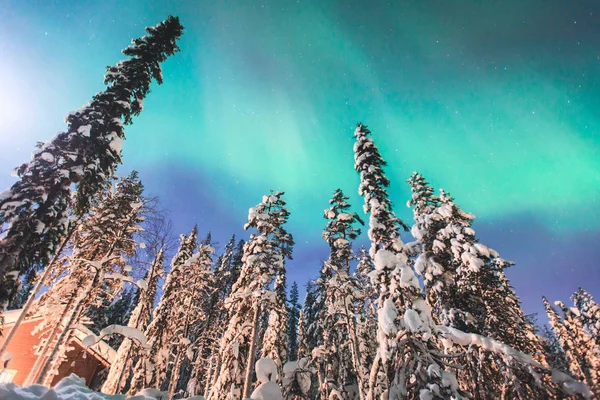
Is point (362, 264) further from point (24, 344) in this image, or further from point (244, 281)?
point (24, 344)

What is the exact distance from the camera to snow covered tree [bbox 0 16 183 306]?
8.32 metres

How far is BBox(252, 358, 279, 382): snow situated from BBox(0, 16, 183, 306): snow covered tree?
27.2 feet

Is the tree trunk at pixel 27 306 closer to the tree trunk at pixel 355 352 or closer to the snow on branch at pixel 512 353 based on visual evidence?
the tree trunk at pixel 355 352

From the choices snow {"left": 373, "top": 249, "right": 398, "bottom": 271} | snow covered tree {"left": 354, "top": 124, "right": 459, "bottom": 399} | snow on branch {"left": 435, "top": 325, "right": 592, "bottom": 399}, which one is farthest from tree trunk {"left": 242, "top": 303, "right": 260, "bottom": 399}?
snow on branch {"left": 435, "top": 325, "right": 592, "bottom": 399}

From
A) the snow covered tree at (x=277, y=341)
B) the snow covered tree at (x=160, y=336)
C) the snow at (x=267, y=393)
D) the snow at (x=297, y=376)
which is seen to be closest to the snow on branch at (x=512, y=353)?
the snow at (x=267, y=393)

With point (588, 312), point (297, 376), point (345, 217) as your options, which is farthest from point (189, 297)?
point (588, 312)

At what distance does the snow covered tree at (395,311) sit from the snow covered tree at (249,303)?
5.88 m

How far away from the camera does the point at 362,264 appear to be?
25.0m

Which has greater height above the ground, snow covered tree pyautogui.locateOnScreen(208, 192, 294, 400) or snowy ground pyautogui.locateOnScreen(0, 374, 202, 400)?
snow covered tree pyautogui.locateOnScreen(208, 192, 294, 400)

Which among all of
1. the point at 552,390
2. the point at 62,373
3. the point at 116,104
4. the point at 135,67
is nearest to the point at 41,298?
the point at 62,373

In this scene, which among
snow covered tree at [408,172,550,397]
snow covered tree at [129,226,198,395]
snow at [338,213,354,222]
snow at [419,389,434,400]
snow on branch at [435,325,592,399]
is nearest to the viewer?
snow on branch at [435,325,592,399]

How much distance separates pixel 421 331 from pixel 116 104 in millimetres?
14256

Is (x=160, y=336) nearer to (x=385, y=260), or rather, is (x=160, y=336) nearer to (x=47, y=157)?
(x=47, y=157)

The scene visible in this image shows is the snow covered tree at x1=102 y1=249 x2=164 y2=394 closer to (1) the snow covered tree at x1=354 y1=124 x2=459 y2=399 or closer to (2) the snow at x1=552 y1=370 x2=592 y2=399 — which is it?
(1) the snow covered tree at x1=354 y1=124 x2=459 y2=399
